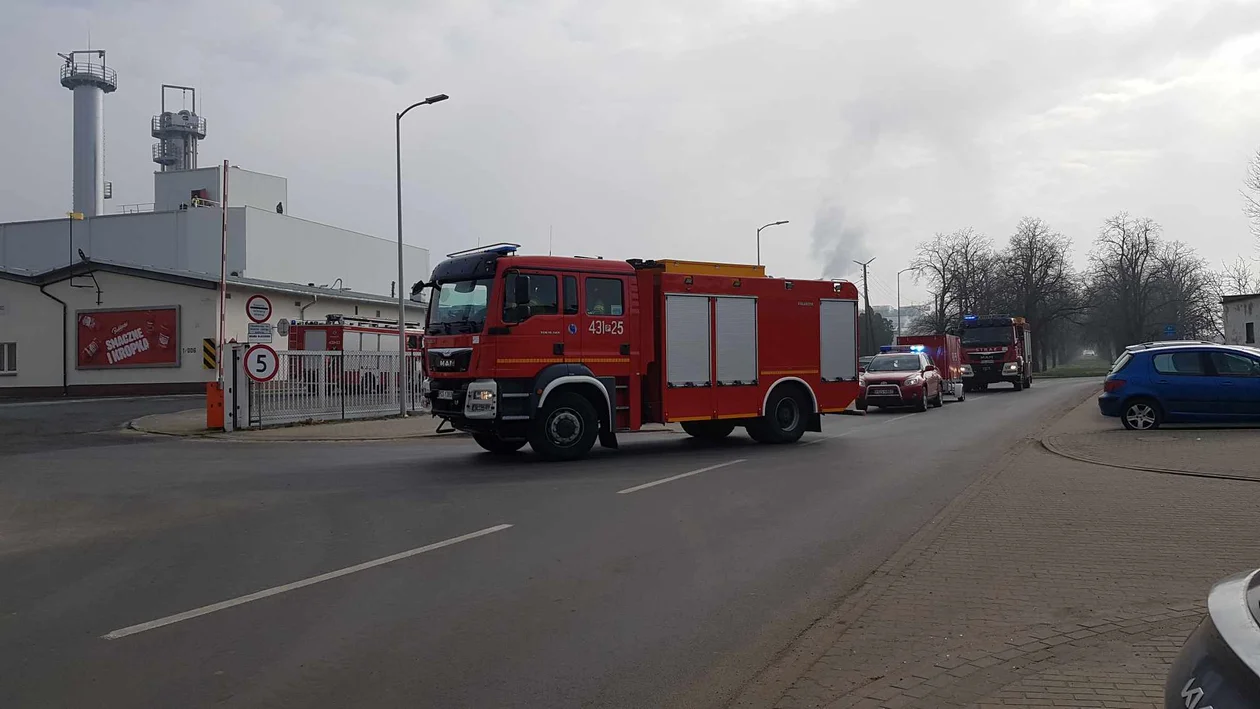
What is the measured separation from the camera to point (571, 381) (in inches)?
548

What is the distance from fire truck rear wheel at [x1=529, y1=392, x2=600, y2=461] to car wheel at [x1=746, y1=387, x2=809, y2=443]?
148 inches

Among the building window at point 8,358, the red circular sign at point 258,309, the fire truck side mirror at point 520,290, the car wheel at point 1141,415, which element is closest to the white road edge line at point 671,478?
the fire truck side mirror at point 520,290

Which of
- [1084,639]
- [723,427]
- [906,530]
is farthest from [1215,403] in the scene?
[1084,639]

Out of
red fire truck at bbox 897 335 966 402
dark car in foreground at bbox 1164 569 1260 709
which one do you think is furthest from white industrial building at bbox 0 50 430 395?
dark car in foreground at bbox 1164 569 1260 709

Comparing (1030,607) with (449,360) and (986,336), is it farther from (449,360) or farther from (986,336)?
(986,336)

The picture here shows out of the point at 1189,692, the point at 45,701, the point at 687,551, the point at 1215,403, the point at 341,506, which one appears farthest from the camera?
the point at 1215,403

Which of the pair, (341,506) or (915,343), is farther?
(915,343)

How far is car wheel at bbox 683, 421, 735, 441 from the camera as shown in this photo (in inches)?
695

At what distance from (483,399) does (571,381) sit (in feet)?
4.45

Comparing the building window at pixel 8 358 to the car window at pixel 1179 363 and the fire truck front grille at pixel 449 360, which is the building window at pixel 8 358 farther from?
the car window at pixel 1179 363

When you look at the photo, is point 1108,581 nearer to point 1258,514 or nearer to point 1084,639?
point 1084,639

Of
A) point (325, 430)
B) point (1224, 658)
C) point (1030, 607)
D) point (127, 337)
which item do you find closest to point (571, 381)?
point (1030, 607)

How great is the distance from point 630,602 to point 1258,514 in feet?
20.7

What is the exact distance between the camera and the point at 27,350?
38.0 m
